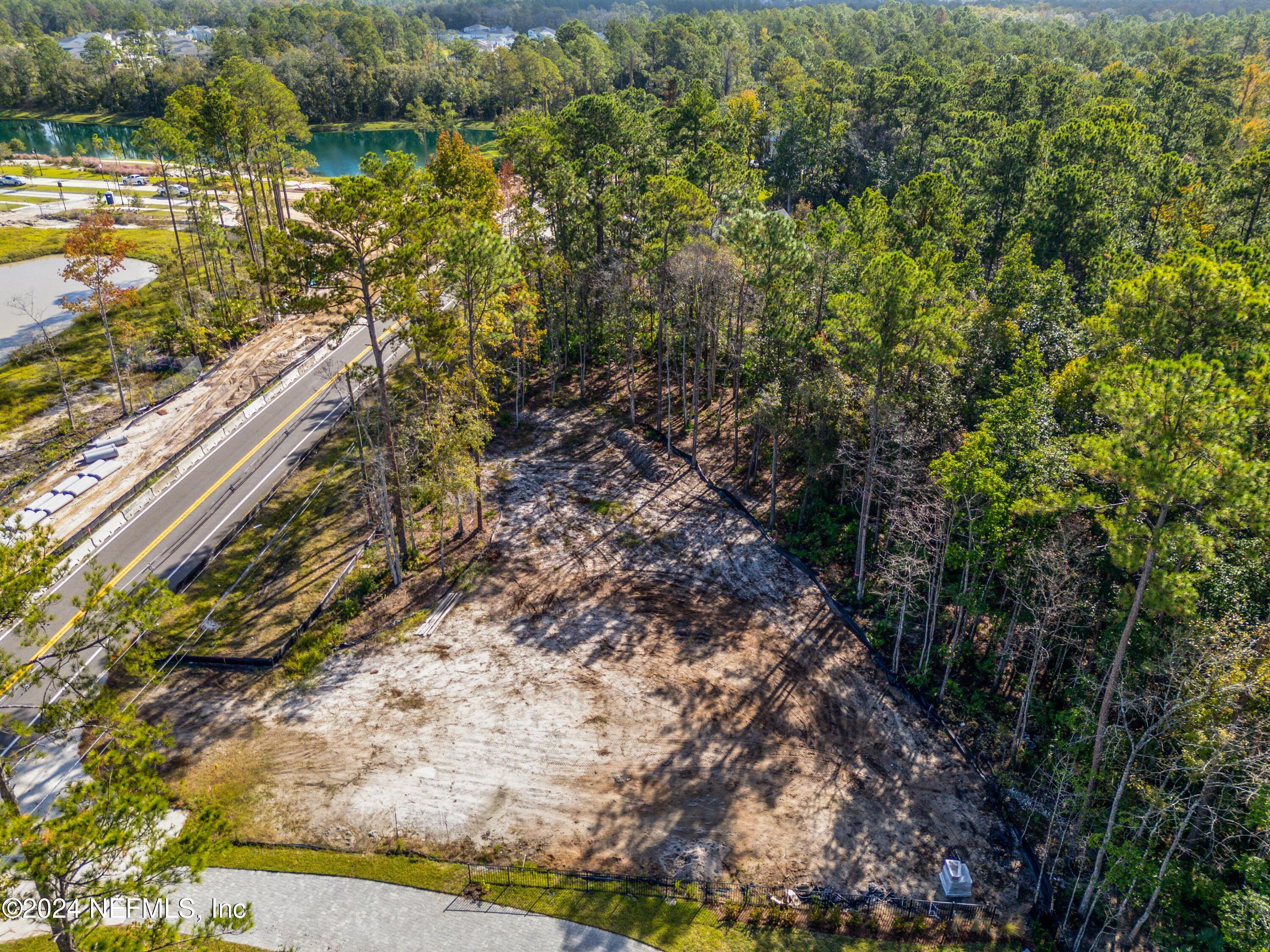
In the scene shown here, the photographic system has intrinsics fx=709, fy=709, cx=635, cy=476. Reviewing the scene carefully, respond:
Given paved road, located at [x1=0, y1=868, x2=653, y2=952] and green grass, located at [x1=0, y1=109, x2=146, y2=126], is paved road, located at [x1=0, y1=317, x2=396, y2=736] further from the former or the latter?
green grass, located at [x1=0, y1=109, x2=146, y2=126]

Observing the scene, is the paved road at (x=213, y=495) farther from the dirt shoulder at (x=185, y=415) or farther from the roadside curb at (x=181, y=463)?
the dirt shoulder at (x=185, y=415)

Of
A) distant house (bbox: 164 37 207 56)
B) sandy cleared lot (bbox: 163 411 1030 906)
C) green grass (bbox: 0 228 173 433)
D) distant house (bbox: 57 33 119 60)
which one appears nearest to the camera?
sandy cleared lot (bbox: 163 411 1030 906)

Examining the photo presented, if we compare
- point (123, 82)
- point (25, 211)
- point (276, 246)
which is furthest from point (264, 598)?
point (123, 82)

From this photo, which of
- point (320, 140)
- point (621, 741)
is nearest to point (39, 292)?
point (621, 741)

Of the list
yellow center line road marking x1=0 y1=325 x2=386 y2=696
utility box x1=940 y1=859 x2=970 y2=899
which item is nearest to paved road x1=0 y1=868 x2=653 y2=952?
yellow center line road marking x1=0 y1=325 x2=386 y2=696

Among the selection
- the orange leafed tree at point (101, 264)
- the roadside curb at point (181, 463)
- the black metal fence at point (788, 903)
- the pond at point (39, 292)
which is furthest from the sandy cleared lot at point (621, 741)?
the pond at point (39, 292)

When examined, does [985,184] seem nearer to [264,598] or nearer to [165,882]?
[264,598]
